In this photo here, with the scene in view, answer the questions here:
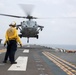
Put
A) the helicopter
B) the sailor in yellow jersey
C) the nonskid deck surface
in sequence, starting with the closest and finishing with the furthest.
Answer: the nonskid deck surface → the sailor in yellow jersey → the helicopter

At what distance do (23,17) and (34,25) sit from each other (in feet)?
15.6

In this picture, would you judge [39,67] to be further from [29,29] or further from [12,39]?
[29,29]

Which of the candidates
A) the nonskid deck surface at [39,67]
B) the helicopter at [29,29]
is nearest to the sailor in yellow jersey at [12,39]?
the nonskid deck surface at [39,67]

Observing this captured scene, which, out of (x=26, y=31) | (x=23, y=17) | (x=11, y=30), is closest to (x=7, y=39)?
(x=11, y=30)

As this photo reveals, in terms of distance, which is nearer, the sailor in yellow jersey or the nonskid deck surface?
the nonskid deck surface

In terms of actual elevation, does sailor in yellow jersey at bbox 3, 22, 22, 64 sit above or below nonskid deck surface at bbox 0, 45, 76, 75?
above

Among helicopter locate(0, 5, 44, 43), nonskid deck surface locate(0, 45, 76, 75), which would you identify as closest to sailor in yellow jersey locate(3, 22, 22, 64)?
nonskid deck surface locate(0, 45, 76, 75)

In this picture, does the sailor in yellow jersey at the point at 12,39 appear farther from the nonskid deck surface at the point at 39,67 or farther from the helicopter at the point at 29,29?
the helicopter at the point at 29,29

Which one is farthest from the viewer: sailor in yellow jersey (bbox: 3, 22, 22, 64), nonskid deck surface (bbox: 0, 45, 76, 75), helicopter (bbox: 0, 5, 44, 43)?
helicopter (bbox: 0, 5, 44, 43)

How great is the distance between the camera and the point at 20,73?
35.2 ft

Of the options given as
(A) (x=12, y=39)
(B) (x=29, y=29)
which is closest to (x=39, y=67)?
(A) (x=12, y=39)

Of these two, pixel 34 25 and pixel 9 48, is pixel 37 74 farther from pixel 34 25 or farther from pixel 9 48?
pixel 34 25

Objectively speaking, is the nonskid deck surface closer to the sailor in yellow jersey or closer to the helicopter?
the sailor in yellow jersey

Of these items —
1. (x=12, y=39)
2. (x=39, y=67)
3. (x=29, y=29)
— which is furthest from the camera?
(x=29, y=29)
